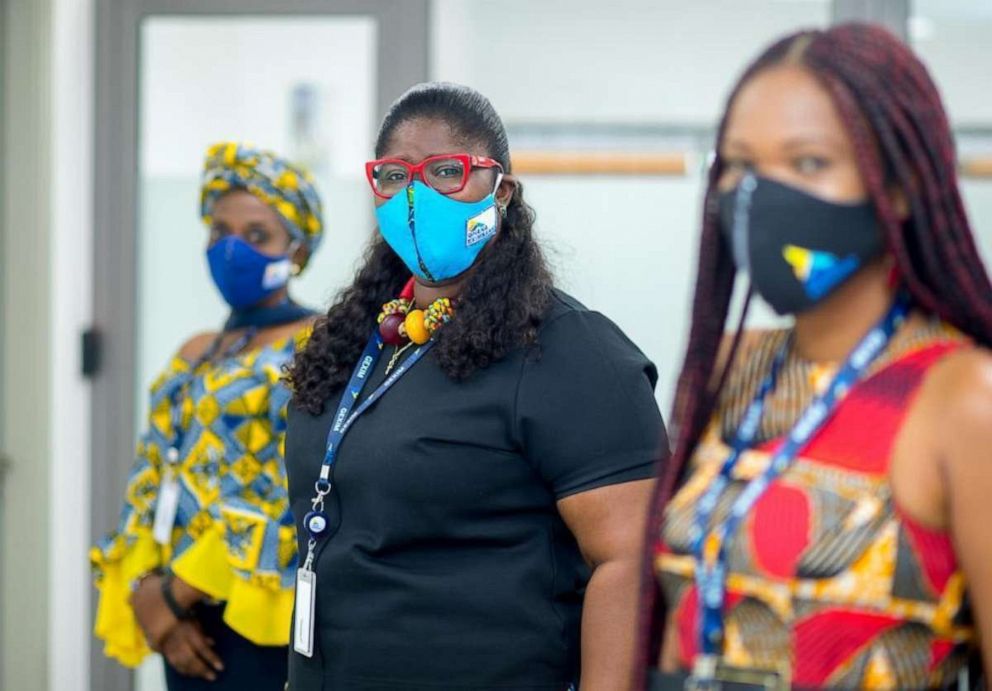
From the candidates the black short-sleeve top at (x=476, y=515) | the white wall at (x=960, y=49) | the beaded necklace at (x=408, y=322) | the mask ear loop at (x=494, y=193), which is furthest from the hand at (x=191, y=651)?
the white wall at (x=960, y=49)

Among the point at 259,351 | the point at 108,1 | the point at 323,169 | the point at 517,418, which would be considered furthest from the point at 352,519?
the point at 108,1

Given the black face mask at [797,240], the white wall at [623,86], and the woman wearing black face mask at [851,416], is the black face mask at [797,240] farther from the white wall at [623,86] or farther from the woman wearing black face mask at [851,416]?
the white wall at [623,86]

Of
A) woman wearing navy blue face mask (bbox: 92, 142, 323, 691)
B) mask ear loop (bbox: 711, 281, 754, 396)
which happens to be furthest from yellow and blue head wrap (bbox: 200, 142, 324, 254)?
mask ear loop (bbox: 711, 281, 754, 396)

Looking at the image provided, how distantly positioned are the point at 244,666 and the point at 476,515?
1.01 metres

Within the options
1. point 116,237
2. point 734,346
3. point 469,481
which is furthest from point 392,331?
point 116,237

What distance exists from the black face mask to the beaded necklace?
0.78m

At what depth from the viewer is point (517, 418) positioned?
1.96 metres

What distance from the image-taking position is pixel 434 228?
80.7 inches

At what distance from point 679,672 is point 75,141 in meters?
3.17

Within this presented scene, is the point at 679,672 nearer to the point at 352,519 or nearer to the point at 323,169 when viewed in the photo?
the point at 352,519

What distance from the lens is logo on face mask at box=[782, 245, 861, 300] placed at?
1324 mm

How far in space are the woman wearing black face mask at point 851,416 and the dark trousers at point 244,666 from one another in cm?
151

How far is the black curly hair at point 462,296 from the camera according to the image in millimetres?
2006

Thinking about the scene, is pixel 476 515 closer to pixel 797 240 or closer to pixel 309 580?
pixel 309 580
